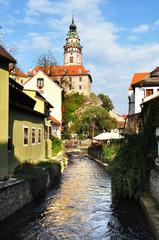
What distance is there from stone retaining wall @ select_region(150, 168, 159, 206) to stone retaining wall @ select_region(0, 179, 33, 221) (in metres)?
5.72

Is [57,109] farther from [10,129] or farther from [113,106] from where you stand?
[113,106]

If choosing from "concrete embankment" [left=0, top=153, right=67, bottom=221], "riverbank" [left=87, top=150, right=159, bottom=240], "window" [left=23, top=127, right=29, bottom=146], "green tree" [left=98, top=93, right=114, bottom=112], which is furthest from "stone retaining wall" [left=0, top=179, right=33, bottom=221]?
"green tree" [left=98, top=93, right=114, bottom=112]

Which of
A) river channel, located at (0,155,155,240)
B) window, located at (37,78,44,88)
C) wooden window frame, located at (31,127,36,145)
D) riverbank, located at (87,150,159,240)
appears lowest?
river channel, located at (0,155,155,240)

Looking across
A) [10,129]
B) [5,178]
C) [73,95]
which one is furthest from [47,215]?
[73,95]

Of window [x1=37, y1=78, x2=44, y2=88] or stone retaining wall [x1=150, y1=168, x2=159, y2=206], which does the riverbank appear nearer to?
stone retaining wall [x1=150, y1=168, x2=159, y2=206]

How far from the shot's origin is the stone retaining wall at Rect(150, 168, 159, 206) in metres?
10.3

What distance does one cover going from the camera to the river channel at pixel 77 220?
9.05 meters

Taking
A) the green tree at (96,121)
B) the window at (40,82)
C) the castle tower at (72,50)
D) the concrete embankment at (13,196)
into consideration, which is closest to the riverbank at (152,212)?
the concrete embankment at (13,196)

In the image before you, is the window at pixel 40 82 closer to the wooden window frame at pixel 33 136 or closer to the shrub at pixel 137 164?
the wooden window frame at pixel 33 136

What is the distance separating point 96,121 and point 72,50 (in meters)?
55.8

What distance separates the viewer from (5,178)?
11422mm

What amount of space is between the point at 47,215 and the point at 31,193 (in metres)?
1.84

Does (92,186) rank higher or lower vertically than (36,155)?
lower

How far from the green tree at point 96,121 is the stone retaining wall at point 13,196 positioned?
6279 centimetres
